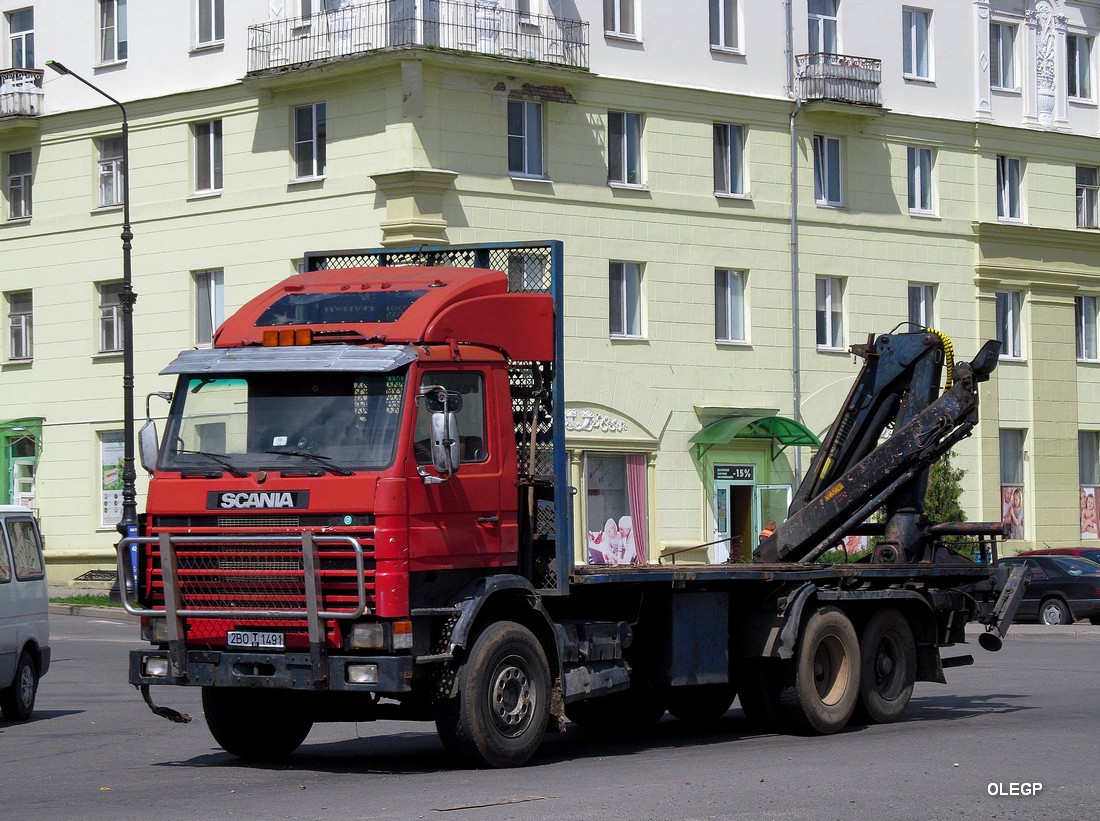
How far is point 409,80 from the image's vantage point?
3644 cm

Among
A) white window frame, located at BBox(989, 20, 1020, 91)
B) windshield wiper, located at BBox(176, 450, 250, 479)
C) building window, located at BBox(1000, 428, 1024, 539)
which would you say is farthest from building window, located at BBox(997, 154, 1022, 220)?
windshield wiper, located at BBox(176, 450, 250, 479)

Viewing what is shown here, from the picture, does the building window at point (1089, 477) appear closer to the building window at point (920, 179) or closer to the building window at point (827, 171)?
the building window at point (920, 179)

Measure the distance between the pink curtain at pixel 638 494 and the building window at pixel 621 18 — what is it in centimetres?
900

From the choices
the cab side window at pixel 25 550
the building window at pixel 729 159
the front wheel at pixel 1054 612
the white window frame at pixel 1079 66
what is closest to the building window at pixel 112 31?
the building window at pixel 729 159

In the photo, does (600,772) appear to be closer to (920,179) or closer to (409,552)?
(409,552)

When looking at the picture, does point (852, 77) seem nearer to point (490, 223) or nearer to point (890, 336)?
point (490, 223)

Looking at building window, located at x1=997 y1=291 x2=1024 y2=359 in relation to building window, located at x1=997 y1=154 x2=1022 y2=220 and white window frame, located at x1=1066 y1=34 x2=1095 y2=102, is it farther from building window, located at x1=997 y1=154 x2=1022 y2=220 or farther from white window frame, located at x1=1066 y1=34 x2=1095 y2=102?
white window frame, located at x1=1066 y1=34 x2=1095 y2=102

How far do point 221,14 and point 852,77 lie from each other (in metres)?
14.2

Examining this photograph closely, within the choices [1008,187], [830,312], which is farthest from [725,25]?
[1008,187]

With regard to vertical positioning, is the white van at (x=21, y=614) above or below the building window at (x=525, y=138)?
below

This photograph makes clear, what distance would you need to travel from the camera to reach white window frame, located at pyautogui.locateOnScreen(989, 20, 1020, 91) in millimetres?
45969

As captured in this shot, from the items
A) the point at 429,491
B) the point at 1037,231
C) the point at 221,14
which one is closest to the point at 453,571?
the point at 429,491

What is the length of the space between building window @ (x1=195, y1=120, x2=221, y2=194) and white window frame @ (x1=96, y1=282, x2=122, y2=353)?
10.7 feet

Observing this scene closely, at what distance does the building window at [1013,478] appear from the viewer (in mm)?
45938
